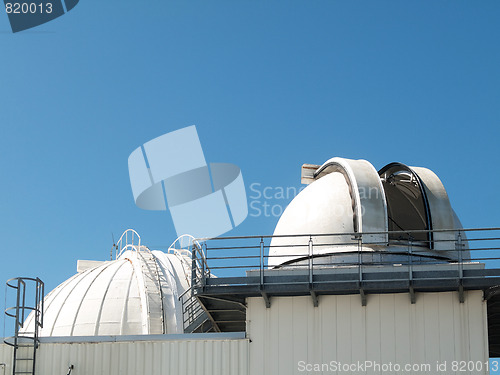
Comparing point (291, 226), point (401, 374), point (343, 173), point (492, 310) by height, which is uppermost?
point (343, 173)

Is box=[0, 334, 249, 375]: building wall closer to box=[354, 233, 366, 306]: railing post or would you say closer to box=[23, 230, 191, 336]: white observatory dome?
box=[354, 233, 366, 306]: railing post

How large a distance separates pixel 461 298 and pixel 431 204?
3482mm

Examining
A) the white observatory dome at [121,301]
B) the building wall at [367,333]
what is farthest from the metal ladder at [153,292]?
the building wall at [367,333]

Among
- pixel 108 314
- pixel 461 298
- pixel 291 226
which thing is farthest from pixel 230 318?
pixel 108 314

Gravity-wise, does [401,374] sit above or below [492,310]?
below

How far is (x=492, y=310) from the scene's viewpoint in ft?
81.3

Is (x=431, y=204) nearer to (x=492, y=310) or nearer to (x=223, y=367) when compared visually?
(x=492, y=310)

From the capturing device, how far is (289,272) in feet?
77.8

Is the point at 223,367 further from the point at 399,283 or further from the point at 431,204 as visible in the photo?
the point at 431,204

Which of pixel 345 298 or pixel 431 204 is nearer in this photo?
pixel 345 298

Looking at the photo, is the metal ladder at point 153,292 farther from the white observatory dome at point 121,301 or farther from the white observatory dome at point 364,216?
the white observatory dome at point 364,216

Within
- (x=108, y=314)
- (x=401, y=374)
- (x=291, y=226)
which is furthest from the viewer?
(x=108, y=314)

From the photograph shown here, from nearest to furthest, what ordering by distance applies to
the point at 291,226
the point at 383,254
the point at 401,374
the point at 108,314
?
the point at 401,374
the point at 383,254
the point at 291,226
the point at 108,314

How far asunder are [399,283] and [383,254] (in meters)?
1.53
